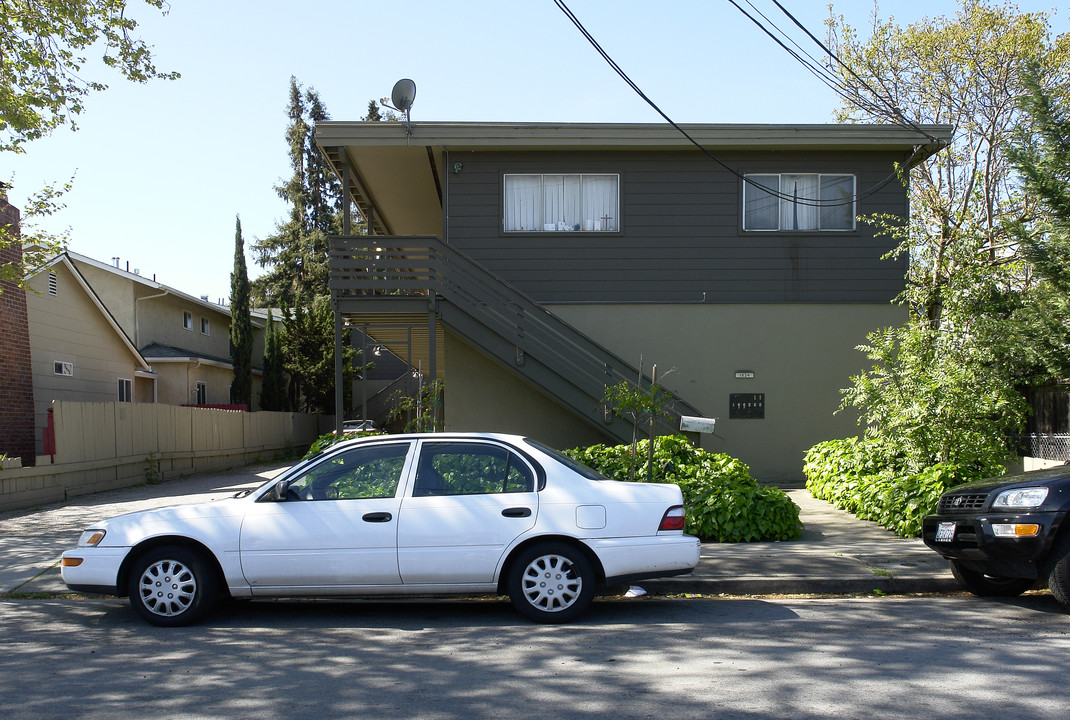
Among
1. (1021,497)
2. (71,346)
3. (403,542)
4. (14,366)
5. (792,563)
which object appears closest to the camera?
(403,542)

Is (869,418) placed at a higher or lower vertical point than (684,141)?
lower

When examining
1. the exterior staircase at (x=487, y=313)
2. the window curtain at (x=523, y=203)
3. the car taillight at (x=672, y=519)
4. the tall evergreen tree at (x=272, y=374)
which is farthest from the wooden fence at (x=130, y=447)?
the car taillight at (x=672, y=519)

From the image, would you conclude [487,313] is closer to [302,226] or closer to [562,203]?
[562,203]

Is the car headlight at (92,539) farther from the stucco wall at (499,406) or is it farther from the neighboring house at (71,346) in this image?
the neighboring house at (71,346)

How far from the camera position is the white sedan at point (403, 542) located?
21.9 ft

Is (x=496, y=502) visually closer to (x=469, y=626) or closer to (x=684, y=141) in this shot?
(x=469, y=626)

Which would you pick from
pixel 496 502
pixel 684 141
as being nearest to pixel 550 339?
pixel 684 141

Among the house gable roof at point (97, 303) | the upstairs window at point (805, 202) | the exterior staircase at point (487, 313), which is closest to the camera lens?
the exterior staircase at point (487, 313)

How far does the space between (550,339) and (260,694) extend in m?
10.1

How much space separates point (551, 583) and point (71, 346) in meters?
19.1

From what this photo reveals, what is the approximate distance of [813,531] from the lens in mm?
10648

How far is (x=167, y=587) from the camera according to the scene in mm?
6793

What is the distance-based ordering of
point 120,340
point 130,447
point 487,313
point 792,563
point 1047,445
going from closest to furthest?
point 792,563, point 1047,445, point 487,313, point 130,447, point 120,340

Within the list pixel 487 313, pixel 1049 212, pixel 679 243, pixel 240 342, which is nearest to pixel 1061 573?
pixel 1049 212
